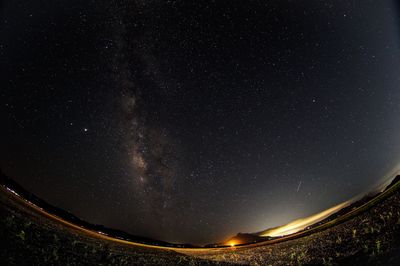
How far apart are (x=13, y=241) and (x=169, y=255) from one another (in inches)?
138

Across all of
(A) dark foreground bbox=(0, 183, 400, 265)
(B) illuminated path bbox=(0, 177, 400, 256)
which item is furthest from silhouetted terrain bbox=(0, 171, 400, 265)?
(B) illuminated path bbox=(0, 177, 400, 256)

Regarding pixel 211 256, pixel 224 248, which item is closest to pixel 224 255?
pixel 211 256

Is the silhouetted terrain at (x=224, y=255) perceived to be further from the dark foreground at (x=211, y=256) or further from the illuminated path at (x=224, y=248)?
the illuminated path at (x=224, y=248)

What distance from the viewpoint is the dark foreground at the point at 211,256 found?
4.87 meters

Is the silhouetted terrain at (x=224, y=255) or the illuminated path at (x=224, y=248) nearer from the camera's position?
the silhouetted terrain at (x=224, y=255)

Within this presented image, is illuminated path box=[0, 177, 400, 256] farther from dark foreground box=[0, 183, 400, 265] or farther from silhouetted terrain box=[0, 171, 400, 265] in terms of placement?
dark foreground box=[0, 183, 400, 265]

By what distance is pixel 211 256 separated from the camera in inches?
281

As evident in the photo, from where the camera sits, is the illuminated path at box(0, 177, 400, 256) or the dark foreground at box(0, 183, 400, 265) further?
the illuminated path at box(0, 177, 400, 256)

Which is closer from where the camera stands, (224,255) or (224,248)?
(224,255)

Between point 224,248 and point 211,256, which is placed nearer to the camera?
point 211,256

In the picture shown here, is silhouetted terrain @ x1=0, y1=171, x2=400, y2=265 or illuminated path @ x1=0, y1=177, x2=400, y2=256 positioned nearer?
silhouetted terrain @ x1=0, y1=171, x2=400, y2=265

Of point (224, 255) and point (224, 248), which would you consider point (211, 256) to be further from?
point (224, 248)

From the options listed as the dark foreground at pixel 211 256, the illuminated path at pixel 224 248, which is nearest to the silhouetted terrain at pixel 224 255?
the dark foreground at pixel 211 256

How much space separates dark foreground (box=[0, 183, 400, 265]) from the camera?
4867mm
